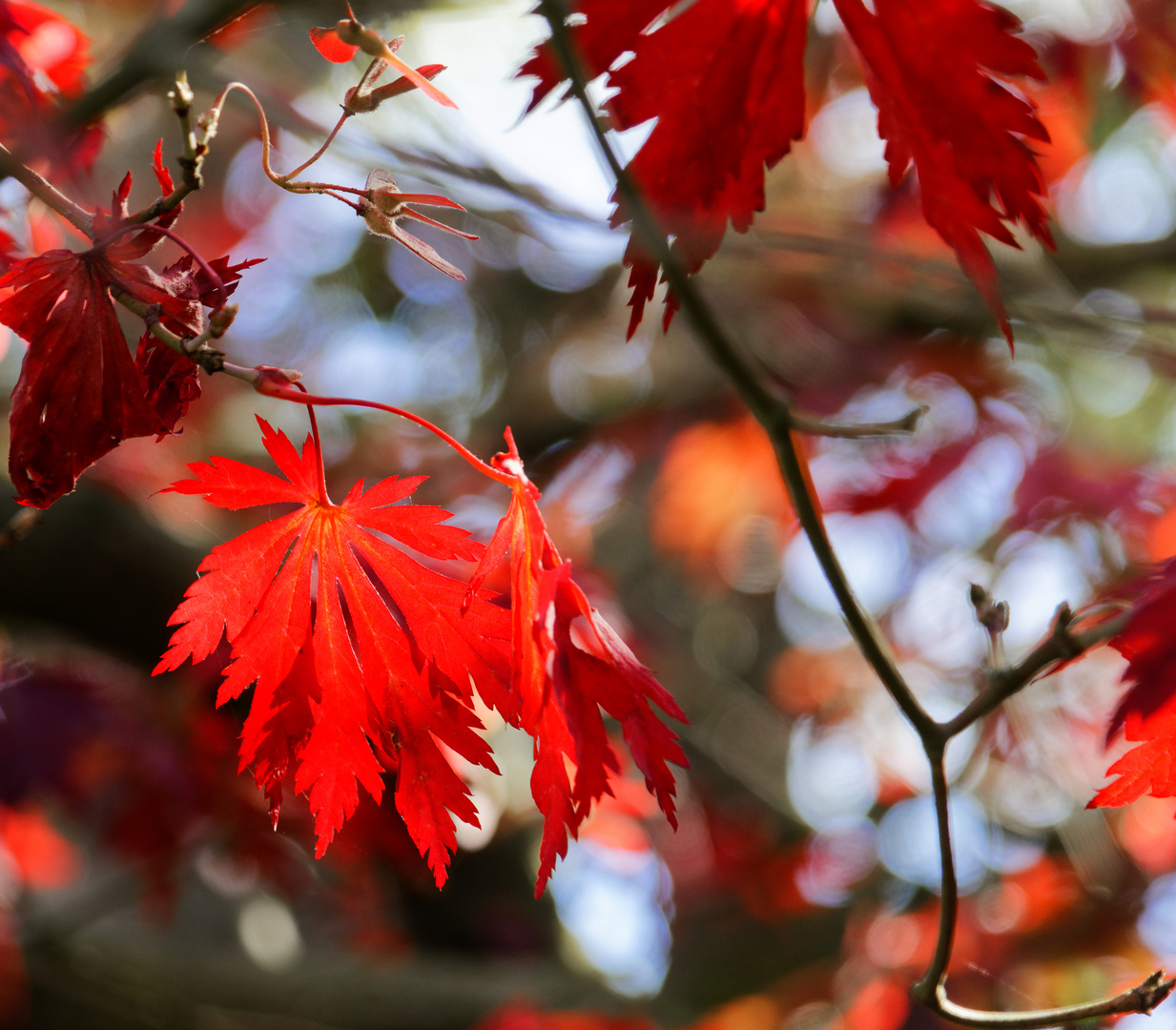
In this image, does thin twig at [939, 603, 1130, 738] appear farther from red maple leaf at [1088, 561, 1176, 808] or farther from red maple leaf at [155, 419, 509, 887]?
red maple leaf at [155, 419, 509, 887]

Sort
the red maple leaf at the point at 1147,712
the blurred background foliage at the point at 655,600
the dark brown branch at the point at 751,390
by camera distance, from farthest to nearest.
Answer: the blurred background foliage at the point at 655,600 → the red maple leaf at the point at 1147,712 → the dark brown branch at the point at 751,390

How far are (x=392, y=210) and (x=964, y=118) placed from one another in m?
0.34

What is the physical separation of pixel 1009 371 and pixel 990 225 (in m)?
2.15

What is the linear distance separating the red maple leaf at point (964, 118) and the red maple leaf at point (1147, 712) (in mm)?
184

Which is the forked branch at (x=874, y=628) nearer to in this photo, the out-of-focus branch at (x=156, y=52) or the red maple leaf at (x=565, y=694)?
the red maple leaf at (x=565, y=694)

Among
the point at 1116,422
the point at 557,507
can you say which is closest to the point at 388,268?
the point at 557,507

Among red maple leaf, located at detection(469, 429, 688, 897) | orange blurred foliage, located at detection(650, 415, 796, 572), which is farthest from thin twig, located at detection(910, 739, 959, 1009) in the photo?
orange blurred foliage, located at detection(650, 415, 796, 572)

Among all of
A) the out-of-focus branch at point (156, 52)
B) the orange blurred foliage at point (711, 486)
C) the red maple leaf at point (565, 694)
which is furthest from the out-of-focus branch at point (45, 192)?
the orange blurred foliage at point (711, 486)

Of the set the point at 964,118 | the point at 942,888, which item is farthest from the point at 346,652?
the point at 964,118

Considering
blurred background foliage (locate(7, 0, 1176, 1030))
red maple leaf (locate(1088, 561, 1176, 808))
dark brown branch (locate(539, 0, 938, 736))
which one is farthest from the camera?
blurred background foliage (locate(7, 0, 1176, 1030))

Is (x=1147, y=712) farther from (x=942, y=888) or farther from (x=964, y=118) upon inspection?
(x=964, y=118)

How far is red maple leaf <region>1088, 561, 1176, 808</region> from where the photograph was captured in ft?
1.60

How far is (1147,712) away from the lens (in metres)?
0.51

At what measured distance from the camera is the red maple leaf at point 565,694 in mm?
479
